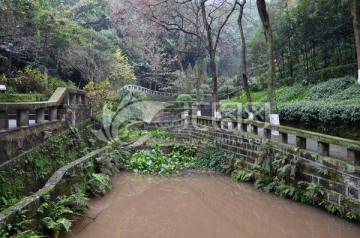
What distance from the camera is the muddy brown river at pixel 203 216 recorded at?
15.6ft

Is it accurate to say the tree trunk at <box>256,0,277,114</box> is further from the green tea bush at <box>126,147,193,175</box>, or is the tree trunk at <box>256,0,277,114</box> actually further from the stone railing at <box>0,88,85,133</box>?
the stone railing at <box>0,88,85,133</box>

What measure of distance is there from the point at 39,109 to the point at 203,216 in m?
4.01

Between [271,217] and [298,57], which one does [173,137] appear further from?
[298,57]

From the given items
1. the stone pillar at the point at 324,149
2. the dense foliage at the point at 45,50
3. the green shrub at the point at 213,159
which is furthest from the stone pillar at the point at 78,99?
the stone pillar at the point at 324,149

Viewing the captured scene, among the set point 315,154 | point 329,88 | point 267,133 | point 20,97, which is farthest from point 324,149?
point 20,97

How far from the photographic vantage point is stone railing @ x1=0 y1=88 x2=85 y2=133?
4.33 m

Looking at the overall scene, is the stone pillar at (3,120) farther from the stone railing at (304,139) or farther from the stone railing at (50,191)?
the stone railing at (304,139)

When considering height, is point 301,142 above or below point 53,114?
below

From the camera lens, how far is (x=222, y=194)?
7059 millimetres

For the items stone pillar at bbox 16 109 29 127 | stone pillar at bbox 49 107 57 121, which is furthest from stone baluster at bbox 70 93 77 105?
stone pillar at bbox 16 109 29 127

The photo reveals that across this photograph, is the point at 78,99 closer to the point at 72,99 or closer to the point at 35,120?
the point at 72,99

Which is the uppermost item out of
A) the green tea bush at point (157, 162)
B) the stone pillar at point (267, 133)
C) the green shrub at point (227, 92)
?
the green shrub at point (227, 92)

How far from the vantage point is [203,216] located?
5516 mm

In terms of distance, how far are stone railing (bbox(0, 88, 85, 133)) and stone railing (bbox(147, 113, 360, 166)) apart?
5.20 meters
